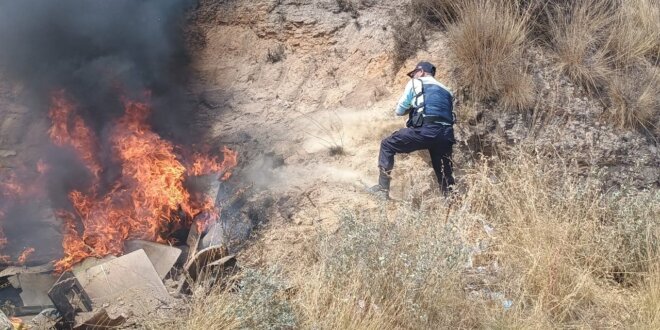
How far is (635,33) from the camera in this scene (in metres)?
8.78

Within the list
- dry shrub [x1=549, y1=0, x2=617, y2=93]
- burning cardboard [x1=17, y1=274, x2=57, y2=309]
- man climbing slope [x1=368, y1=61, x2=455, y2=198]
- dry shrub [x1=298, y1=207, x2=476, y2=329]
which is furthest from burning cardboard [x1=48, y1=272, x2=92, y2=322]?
dry shrub [x1=549, y1=0, x2=617, y2=93]

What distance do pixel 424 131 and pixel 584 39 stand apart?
3654 mm

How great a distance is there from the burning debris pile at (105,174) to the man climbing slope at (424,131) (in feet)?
6.03

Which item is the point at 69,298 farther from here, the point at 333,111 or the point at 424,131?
the point at 333,111

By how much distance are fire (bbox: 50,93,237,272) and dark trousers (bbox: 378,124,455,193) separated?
6.17 feet

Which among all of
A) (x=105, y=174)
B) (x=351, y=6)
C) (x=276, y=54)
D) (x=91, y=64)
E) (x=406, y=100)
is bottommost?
(x=105, y=174)

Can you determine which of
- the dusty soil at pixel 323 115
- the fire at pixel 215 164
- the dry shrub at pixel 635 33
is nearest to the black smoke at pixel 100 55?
the dusty soil at pixel 323 115

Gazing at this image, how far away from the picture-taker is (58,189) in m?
6.64

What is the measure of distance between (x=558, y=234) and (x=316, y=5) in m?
5.13

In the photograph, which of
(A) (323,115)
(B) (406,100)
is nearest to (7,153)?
(A) (323,115)

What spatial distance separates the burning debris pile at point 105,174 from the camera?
5.18 meters

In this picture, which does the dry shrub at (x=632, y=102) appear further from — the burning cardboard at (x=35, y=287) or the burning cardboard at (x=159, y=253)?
the burning cardboard at (x=35, y=287)

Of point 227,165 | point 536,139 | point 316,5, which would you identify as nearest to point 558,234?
point 536,139

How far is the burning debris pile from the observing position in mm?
5184
